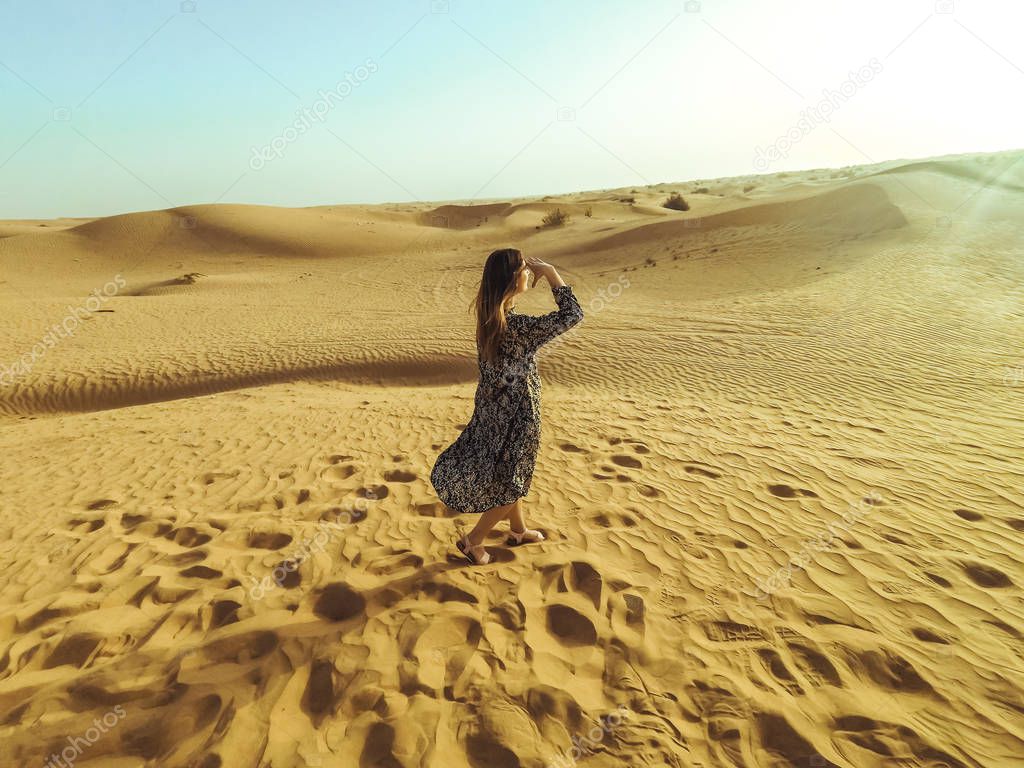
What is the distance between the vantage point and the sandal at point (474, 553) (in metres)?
3.82

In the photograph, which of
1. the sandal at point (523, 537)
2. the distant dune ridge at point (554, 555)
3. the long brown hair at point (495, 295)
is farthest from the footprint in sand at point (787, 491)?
the long brown hair at point (495, 295)

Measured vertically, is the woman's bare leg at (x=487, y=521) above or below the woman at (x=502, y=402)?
below

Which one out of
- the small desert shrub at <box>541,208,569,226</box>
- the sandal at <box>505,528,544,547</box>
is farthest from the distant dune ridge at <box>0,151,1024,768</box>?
→ the small desert shrub at <box>541,208,569,226</box>

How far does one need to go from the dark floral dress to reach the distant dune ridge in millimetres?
692

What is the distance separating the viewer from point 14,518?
4.83 meters

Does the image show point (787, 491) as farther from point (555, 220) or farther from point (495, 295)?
point (555, 220)

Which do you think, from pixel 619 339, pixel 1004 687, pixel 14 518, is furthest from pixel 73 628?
pixel 619 339

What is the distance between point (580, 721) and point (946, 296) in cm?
1352

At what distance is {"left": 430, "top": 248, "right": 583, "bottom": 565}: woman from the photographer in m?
3.14

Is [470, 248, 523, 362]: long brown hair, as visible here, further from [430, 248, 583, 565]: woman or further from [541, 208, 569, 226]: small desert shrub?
[541, 208, 569, 226]: small desert shrub

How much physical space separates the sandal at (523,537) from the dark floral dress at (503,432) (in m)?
0.72

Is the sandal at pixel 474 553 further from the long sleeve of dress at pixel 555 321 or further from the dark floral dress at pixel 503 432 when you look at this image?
the long sleeve of dress at pixel 555 321

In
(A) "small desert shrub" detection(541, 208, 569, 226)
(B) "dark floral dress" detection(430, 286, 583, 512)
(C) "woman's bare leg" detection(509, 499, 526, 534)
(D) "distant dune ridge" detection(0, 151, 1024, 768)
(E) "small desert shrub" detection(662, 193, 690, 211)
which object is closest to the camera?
(D) "distant dune ridge" detection(0, 151, 1024, 768)

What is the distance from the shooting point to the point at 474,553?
151 inches
